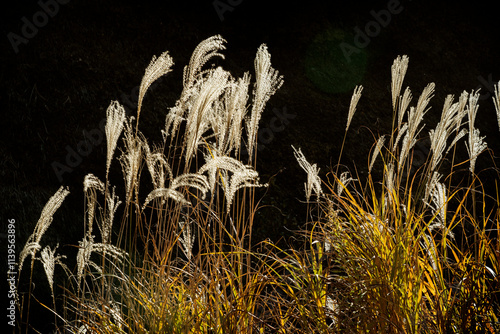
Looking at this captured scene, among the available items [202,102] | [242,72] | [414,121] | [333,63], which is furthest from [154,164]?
[333,63]

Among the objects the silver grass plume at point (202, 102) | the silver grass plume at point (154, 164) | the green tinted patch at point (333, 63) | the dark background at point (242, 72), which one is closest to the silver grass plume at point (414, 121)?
the silver grass plume at point (202, 102)

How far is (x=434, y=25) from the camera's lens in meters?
6.07

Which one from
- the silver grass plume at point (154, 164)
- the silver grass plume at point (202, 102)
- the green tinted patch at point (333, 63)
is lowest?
the silver grass plume at point (154, 164)

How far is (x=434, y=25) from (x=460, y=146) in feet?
5.65

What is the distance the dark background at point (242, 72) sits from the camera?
3748 millimetres

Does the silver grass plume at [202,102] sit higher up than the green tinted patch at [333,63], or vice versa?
the green tinted patch at [333,63]

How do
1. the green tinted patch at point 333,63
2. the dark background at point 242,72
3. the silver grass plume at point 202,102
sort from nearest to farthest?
1. the silver grass plume at point 202,102
2. the dark background at point 242,72
3. the green tinted patch at point 333,63

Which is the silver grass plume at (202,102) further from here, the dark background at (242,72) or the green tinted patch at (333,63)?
the green tinted patch at (333,63)

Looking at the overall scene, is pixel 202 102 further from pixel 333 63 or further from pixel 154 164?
pixel 333 63

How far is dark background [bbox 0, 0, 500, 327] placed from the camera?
12.3 ft

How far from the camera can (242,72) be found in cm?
505

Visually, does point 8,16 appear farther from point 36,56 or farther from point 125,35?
point 125,35

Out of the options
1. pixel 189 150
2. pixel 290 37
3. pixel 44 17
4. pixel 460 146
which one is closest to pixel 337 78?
pixel 290 37

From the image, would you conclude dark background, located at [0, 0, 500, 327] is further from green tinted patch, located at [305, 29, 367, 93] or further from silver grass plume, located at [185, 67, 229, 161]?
silver grass plume, located at [185, 67, 229, 161]
